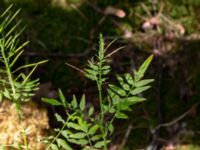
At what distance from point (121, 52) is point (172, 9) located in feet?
2.25

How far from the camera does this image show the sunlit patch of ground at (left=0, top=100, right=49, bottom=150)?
274 centimetres

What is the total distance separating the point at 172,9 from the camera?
4.24m

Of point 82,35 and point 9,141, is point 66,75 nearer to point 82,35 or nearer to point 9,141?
point 82,35

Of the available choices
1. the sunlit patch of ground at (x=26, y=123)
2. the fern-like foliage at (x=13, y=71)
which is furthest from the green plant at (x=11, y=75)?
the sunlit patch of ground at (x=26, y=123)

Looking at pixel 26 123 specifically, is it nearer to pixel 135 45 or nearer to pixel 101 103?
pixel 135 45

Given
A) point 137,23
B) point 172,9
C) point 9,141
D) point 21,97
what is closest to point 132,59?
point 137,23

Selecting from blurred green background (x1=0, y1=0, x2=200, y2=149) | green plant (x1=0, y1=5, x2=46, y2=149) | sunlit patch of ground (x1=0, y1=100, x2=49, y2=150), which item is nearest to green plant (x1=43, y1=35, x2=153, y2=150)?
green plant (x1=0, y1=5, x2=46, y2=149)

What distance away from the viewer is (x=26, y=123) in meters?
2.97

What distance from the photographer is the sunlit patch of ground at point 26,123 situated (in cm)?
274

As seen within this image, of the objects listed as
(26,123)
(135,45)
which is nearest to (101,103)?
(26,123)

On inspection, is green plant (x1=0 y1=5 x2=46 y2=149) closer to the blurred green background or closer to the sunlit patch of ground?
the sunlit patch of ground

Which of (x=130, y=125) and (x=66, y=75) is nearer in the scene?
(x=130, y=125)

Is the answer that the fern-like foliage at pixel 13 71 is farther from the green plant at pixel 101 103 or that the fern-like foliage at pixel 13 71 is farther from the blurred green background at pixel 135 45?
the blurred green background at pixel 135 45

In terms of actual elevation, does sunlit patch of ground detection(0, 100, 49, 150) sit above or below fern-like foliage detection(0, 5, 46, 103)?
below
